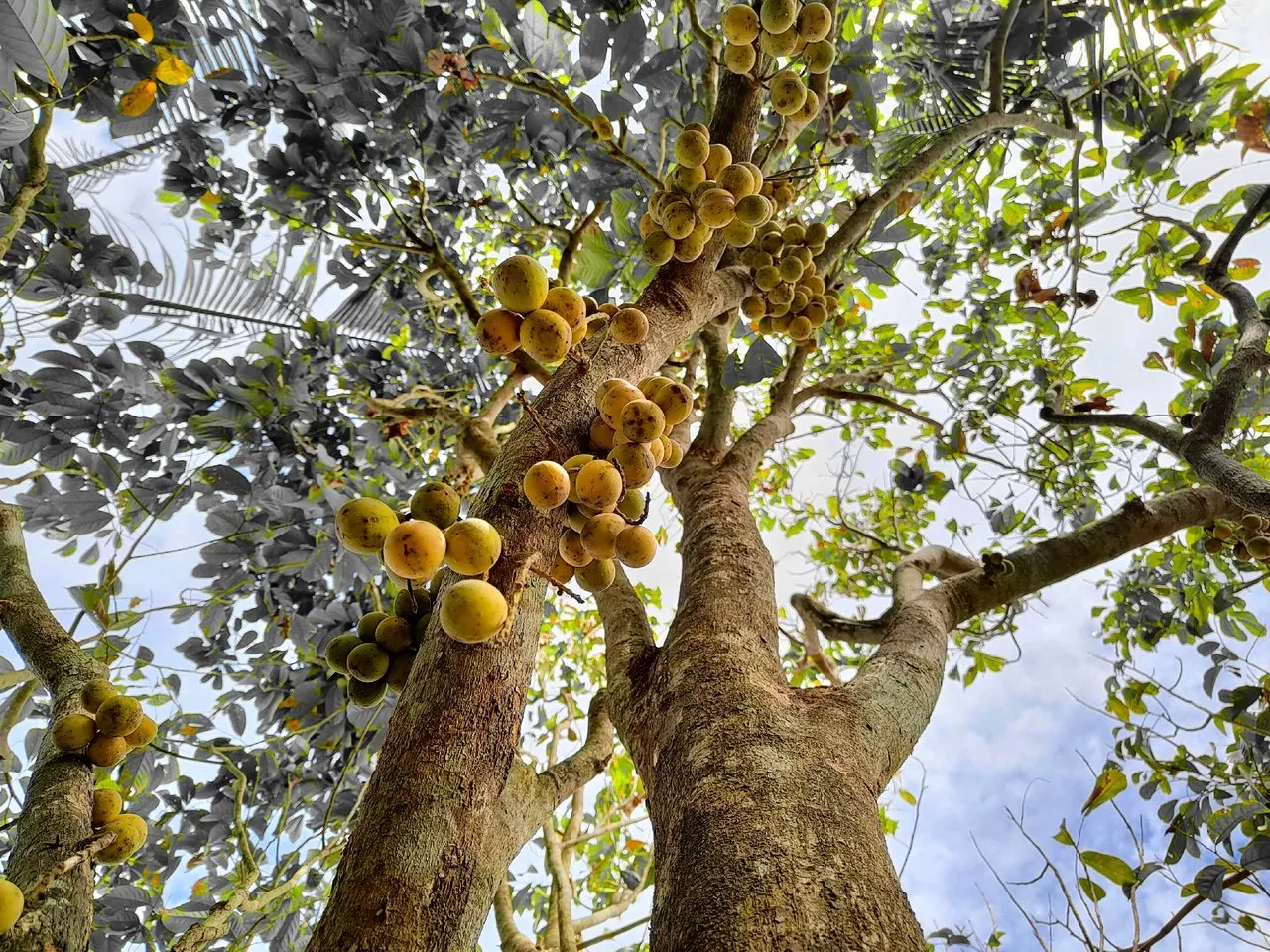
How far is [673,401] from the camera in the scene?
4.10ft

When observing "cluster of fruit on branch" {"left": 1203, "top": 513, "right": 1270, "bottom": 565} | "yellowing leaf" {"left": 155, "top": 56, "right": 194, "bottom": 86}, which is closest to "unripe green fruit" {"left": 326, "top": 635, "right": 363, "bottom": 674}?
"yellowing leaf" {"left": 155, "top": 56, "right": 194, "bottom": 86}

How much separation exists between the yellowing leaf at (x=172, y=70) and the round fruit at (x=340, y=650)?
2029 millimetres

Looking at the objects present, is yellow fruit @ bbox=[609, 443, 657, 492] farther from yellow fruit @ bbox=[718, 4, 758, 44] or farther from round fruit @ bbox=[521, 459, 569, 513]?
yellow fruit @ bbox=[718, 4, 758, 44]

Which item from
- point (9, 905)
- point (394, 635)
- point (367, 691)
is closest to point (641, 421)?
point (394, 635)

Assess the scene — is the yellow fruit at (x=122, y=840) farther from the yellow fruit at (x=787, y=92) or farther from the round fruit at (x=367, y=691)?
the yellow fruit at (x=787, y=92)

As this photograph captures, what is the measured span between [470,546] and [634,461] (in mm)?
322

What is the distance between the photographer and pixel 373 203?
3.31 metres

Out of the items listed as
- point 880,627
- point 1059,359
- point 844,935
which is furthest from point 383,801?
point 1059,359

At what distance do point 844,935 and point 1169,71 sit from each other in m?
3.06

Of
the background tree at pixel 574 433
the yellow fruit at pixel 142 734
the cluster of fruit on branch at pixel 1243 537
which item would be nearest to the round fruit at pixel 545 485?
the background tree at pixel 574 433

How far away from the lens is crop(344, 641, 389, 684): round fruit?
3.51 ft

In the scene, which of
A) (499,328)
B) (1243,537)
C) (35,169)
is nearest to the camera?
(499,328)

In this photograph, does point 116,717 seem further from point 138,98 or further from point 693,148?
point 138,98

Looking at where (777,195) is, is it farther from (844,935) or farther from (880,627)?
(844,935)
